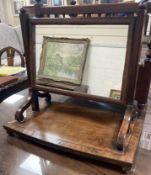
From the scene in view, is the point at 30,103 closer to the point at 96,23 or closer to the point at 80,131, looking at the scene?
the point at 80,131

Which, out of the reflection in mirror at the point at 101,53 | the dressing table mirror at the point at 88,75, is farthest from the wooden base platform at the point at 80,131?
the reflection in mirror at the point at 101,53

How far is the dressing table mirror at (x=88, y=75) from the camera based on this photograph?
0.55m

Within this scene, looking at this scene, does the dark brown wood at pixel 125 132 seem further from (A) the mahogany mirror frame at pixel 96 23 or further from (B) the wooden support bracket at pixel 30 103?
(B) the wooden support bracket at pixel 30 103

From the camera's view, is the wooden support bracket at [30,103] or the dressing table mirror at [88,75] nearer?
the dressing table mirror at [88,75]

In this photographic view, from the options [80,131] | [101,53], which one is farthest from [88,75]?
[80,131]

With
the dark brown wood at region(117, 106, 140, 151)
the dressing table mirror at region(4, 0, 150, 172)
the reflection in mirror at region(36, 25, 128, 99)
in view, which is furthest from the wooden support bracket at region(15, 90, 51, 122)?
the dark brown wood at region(117, 106, 140, 151)

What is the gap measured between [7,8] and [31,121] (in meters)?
4.86

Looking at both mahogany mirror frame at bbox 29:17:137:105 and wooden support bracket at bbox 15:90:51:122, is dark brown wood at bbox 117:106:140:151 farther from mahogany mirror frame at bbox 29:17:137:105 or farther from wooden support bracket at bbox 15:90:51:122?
wooden support bracket at bbox 15:90:51:122

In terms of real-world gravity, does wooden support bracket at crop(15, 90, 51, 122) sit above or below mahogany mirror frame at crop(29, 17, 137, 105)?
below

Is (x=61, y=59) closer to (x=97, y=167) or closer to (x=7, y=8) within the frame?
(x=97, y=167)

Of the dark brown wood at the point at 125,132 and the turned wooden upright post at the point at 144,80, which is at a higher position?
the turned wooden upright post at the point at 144,80

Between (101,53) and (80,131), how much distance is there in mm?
270

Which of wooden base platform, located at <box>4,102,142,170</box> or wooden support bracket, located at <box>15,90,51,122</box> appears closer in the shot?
wooden base platform, located at <box>4,102,142,170</box>

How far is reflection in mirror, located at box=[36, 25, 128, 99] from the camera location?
1.91 feet
